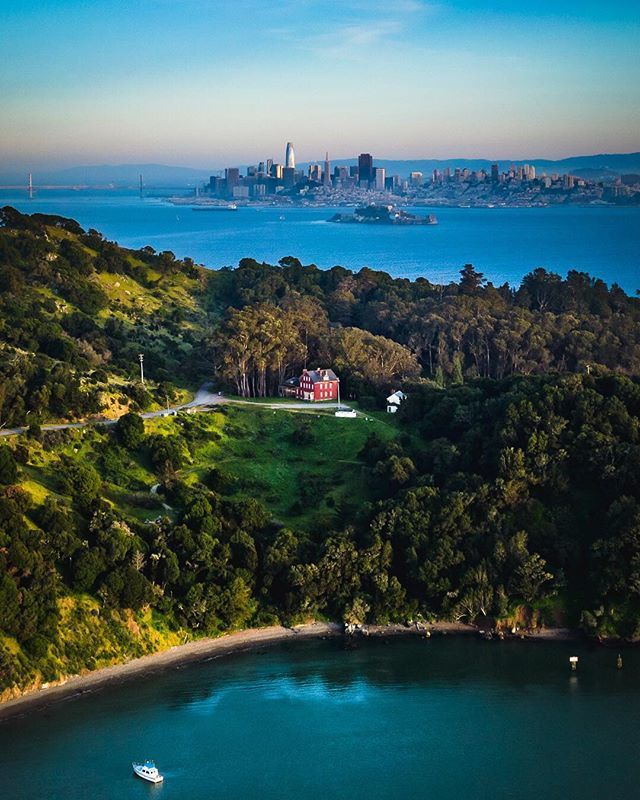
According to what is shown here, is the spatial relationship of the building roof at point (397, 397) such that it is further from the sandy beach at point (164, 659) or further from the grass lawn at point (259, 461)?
the sandy beach at point (164, 659)

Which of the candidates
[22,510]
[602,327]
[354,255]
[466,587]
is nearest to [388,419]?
[466,587]

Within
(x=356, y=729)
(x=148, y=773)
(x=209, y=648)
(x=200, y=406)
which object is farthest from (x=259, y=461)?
(x=148, y=773)

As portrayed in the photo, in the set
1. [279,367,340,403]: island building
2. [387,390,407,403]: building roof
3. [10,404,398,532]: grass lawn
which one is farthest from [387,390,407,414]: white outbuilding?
[279,367,340,403]: island building

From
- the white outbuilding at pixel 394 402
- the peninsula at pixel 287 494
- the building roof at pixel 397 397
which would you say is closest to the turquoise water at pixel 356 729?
the peninsula at pixel 287 494

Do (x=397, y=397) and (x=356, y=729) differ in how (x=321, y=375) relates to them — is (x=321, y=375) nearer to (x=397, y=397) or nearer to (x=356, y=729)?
(x=397, y=397)

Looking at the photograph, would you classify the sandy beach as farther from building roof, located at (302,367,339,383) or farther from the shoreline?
building roof, located at (302,367,339,383)

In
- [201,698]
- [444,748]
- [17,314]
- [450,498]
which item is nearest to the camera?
[444,748]

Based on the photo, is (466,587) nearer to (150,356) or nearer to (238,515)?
(238,515)
